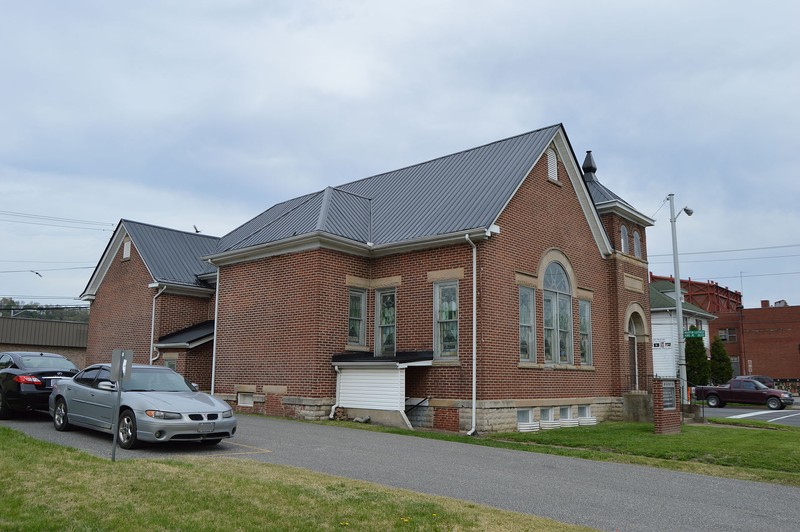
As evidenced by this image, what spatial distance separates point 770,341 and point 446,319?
55451 mm

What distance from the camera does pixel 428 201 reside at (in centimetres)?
2103

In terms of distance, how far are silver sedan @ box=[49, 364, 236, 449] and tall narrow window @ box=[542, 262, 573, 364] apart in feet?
35.5

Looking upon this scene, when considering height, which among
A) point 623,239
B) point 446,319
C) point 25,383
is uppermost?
point 623,239

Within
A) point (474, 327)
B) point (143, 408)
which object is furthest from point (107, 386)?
point (474, 327)

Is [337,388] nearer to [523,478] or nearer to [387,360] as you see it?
[387,360]

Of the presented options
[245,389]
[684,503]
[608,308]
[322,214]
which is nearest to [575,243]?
[608,308]

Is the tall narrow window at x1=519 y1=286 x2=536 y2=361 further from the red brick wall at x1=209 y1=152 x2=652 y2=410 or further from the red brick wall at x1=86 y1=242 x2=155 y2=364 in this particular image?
the red brick wall at x1=86 y1=242 x2=155 y2=364

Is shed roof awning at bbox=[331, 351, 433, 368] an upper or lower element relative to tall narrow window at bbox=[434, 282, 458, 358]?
lower

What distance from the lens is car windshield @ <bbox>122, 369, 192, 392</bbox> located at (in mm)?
12742

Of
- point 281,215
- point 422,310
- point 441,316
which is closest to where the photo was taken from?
point 441,316

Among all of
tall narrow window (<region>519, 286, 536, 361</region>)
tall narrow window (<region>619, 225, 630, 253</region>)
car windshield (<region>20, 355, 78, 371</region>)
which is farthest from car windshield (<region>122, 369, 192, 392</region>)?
tall narrow window (<region>619, 225, 630, 253</region>)

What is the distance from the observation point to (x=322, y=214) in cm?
2055

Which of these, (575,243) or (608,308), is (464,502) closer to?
(575,243)

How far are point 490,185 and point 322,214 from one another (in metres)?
5.10
